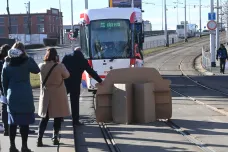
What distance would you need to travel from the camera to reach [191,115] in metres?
15.2

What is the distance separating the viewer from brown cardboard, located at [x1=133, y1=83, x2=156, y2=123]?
13.4m

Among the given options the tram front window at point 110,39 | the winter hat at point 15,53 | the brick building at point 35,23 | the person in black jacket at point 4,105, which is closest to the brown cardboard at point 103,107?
the person in black jacket at point 4,105

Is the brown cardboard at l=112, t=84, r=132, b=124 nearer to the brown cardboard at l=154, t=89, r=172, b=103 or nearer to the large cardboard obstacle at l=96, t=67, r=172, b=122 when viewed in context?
the large cardboard obstacle at l=96, t=67, r=172, b=122

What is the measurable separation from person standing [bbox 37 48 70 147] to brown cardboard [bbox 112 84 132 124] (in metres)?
3.08

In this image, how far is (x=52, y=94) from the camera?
408 inches

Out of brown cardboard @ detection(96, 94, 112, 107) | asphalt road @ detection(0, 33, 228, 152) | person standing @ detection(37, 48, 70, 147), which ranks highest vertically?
person standing @ detection(37, 48, 70, 147)

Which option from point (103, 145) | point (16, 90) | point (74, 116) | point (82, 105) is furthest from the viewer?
point (82, 105)

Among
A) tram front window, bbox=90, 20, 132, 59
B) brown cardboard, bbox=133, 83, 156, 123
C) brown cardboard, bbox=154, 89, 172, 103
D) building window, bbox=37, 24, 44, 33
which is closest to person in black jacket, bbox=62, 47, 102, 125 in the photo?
brown cardboard, bbox=133, 83, 156, 123

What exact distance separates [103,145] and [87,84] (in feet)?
35.8

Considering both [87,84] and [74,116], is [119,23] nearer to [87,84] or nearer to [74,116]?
[87,84]

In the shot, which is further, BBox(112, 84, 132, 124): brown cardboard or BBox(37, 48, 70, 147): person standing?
BBox(112, 84, 132, 124): brown cardboard

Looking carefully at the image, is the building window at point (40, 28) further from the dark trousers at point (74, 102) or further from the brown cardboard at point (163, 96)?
the dark trousers at point (74, 102)

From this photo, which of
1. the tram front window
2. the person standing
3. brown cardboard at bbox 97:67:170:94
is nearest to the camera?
the person standing

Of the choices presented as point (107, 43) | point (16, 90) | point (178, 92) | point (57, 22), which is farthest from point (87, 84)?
point (57, 22)
